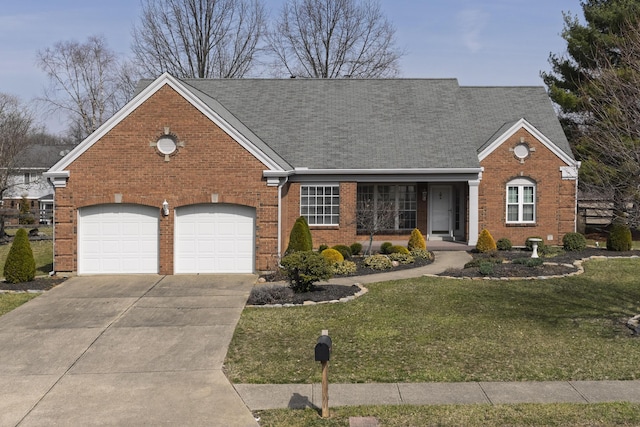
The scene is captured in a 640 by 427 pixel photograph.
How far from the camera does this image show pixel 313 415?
786 centimetres

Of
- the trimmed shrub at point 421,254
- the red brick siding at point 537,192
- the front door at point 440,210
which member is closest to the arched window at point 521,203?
the red brick siding at point 537,192

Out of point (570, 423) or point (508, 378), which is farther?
point (508, 378)

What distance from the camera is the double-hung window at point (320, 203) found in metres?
24.0

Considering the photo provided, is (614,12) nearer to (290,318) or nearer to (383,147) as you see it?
(383,147)

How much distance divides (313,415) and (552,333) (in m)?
5.94

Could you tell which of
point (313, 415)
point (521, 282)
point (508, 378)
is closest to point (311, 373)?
point (313, 415)

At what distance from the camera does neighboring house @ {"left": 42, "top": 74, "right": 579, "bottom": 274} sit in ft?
60.8

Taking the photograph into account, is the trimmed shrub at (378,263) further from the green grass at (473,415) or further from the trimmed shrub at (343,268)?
the green grass at (473,415)

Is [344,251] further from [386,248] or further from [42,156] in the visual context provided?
[42,156]

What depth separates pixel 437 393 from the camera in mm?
8594

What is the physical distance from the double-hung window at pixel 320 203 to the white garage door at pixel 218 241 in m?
5.27

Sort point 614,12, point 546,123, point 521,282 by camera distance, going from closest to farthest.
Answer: point 521,282
point 546,123
point 614,12

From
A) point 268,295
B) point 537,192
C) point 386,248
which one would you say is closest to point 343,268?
point 386,248

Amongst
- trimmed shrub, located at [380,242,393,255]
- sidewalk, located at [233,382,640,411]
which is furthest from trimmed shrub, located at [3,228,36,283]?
trimmed shrub, located at [380,242,393,255]
